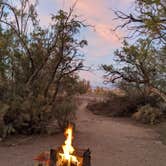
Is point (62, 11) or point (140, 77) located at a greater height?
point (62, 11)

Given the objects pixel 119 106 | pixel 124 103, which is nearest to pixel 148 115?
pixel 124 103

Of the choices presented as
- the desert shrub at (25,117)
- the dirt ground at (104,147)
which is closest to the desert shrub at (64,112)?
the desert shrub at (25,117)

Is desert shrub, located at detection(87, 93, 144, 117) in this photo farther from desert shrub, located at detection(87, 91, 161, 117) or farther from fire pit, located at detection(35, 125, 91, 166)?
fire pit, located at detection(35, 125, 91, 166)

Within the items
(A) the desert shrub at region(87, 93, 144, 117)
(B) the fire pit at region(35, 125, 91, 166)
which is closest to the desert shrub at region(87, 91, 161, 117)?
(A) the desert shrub at region(87, 93, 144, 117)

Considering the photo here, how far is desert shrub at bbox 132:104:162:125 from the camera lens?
13.6 m

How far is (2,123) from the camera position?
848 cm

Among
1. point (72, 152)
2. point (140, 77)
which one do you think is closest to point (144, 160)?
point (72, 152)

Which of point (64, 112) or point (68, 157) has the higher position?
point (64, 112)

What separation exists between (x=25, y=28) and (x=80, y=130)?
376cm

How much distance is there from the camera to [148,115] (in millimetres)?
13789

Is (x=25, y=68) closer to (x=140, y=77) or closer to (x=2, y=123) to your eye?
(x=2, y=123)

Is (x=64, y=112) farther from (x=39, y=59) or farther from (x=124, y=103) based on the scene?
(x=124, y=103)

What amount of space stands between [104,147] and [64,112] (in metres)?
1.89

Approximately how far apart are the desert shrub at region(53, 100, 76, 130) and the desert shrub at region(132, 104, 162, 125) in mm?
5078
